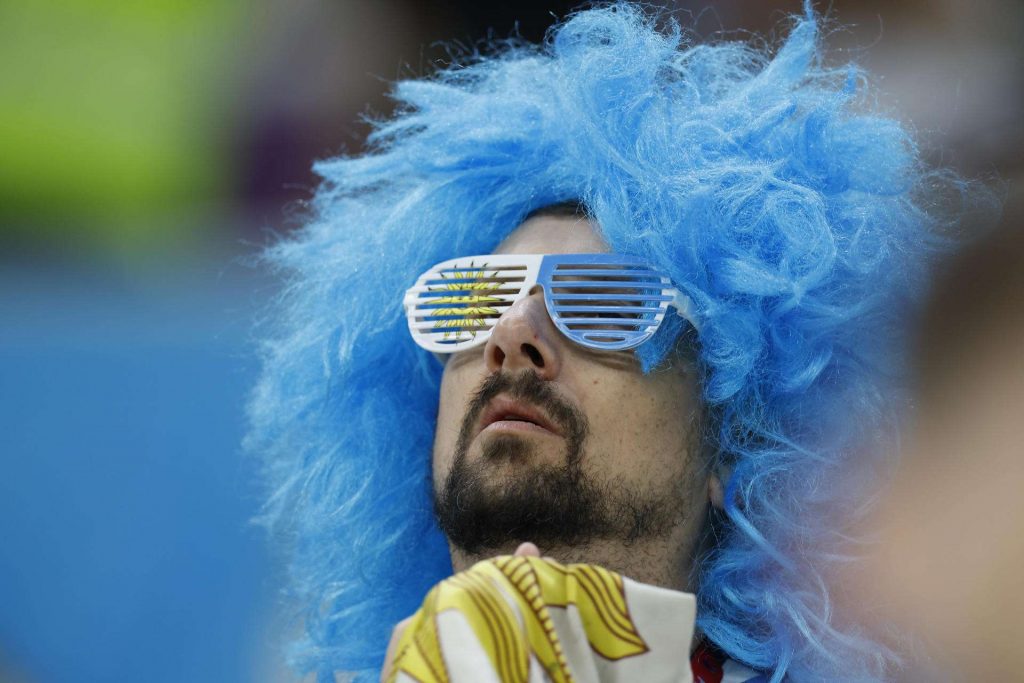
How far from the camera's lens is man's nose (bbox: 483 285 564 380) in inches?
68.3

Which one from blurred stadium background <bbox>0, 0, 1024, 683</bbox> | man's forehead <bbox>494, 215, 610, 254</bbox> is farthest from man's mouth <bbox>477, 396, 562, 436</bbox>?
blurred stadium background <bbox>0, 0, 1024, 683</bbox>

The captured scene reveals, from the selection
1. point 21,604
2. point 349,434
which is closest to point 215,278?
point 21,604

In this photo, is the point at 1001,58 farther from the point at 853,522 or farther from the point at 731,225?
the point at 853,522

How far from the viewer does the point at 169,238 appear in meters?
3.80

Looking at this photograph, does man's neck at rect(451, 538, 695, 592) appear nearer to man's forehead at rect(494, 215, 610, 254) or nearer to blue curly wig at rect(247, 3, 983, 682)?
blue curly wig at rect(247, 3, 983, 682)

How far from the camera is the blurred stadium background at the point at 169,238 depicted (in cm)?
292

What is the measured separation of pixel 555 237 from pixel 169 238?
230 centimetres

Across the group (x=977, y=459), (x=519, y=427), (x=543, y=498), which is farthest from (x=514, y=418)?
(x=977, y=459)

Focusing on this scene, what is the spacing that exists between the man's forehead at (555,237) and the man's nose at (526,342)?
145 mm

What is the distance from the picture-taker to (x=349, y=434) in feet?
7.14

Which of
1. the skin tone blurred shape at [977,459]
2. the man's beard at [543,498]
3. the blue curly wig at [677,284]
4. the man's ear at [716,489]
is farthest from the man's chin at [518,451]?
the skin tone blurred shape at [977,459]

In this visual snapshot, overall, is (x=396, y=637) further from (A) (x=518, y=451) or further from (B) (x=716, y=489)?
(B) (x=716, y=489)

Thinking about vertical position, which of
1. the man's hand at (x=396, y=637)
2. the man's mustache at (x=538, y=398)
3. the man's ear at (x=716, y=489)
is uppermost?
the man's mustache at (x=538, y=398)

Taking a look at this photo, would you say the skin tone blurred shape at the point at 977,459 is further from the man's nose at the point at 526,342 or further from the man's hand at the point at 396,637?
the man's nose at the point at 526,342
